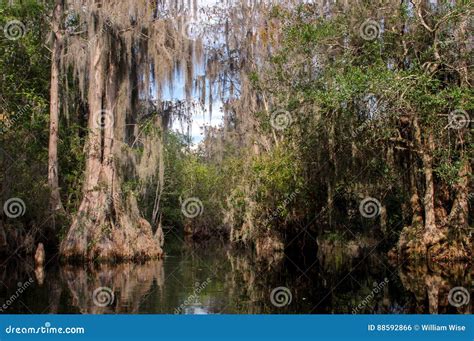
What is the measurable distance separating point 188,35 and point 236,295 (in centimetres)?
1013

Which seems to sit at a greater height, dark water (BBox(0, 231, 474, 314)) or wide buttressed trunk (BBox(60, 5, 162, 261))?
wide buttressed trunk (BBox(60, 5, 162, 261))

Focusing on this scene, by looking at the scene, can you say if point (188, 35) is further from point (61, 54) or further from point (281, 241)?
point (281, 241)

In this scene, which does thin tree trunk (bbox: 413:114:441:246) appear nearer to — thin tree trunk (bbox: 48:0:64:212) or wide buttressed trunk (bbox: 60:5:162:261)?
wide buttressed trunk (bbox: 60:5:162:261)

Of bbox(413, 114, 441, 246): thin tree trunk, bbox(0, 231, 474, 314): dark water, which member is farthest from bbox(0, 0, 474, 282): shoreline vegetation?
bbox(0, 231, 474, 314): dark water

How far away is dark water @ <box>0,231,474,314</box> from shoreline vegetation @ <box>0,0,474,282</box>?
1371 mm

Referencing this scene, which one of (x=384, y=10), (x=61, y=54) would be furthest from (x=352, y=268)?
(x=61, y=54)

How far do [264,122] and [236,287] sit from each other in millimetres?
5834

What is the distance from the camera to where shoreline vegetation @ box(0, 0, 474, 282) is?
13.9m

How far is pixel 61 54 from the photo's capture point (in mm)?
17734

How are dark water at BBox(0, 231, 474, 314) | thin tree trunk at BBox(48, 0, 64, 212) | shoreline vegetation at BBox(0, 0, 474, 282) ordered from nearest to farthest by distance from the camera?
dark water at BBox(0, 231, 474, 314) → shoreline vegetation at BBox(0, 0, 474, 282) → thin tree trunk at BBox(48, 0, 64, 212)

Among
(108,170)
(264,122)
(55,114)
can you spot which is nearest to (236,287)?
(264,122)

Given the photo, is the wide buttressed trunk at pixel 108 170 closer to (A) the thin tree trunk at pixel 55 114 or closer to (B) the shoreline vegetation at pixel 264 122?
(B) the shoreline vegetation at pixel 264 122

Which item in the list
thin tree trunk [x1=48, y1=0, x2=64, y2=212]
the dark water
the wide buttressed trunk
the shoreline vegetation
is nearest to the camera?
the dark water

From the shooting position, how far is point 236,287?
1147 cm
